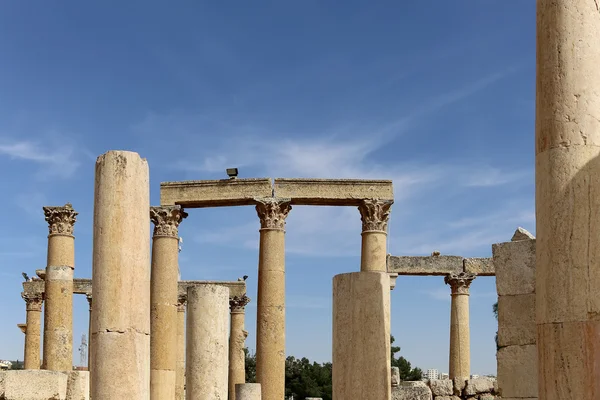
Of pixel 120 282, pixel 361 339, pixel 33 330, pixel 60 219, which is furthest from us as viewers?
pixel 33 330

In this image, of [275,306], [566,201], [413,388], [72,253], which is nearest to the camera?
[566,201]

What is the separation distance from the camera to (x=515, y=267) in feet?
50.5

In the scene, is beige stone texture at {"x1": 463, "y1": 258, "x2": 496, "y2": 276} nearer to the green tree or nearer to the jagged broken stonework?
Result: the jagged broken stonework

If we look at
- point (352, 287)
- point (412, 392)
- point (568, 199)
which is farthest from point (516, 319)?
point (412, 392)

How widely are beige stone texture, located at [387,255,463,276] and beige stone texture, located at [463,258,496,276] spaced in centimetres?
25

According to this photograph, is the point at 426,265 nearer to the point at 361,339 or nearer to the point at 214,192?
the point at 214,192

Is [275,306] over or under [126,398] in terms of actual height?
over

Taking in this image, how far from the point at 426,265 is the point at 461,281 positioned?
1523 millimetres

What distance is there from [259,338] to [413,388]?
4971 millimetres

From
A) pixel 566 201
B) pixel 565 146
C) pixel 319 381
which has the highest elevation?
pixel 565 146

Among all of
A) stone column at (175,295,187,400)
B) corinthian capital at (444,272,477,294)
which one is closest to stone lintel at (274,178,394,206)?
corinthian capital at (444,272,477,294)

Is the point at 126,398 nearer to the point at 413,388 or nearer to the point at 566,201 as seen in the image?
the point at 566,201

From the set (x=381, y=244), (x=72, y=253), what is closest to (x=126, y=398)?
(x=381, y=244)

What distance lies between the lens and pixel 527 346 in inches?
590
